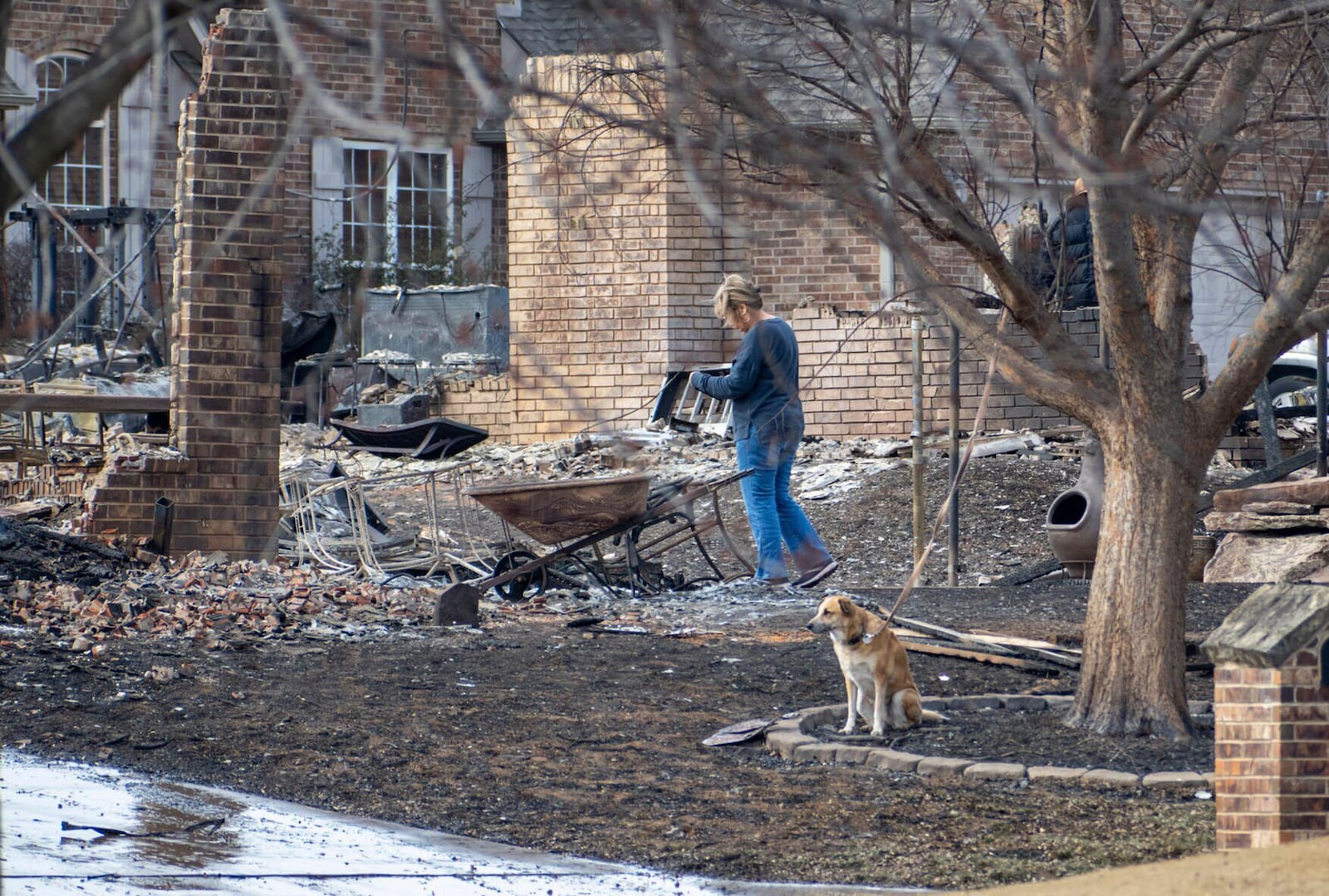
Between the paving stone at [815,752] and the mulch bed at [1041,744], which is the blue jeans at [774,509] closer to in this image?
the mulch bed at [1041,744]

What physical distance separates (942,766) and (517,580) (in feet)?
17.6

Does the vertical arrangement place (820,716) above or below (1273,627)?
below

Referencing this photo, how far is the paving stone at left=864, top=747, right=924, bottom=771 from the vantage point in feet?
20.1

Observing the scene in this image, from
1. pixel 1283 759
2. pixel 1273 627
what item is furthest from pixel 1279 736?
pixel 1273 627

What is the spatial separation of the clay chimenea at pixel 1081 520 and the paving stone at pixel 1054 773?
5110mm

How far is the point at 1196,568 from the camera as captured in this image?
11883mm

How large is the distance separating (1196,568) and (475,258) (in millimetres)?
12583

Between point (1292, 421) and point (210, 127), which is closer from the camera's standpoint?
point (210, 127)

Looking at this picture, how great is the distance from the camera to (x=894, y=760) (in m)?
6.17

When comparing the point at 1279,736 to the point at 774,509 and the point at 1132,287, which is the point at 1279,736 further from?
the point at 774,509

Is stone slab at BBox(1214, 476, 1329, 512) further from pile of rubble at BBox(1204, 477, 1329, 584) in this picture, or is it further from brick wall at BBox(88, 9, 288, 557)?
brick wall at BBox(88, 9, 288, 557)

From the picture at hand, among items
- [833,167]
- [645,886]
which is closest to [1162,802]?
[645,886]

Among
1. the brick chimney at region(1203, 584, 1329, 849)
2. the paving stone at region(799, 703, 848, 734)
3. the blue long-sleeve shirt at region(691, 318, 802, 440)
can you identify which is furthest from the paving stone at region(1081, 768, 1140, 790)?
the blue long-sleeve shirt at region(691, 318, 802, 440)

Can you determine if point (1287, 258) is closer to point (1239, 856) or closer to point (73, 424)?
point (1239, 856)
